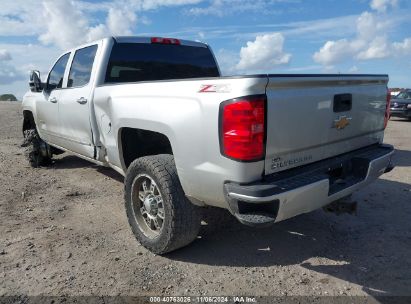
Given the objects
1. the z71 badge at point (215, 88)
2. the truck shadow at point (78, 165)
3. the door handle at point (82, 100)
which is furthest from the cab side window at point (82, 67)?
the z71 badge at point (215, 88)

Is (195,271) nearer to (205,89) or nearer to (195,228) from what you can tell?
(195,228)

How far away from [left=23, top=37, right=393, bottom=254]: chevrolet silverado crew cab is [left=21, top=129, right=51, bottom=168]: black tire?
8.33ft

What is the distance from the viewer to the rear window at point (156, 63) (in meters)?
4.73

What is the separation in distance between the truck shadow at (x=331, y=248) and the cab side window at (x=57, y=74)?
3.22 meters

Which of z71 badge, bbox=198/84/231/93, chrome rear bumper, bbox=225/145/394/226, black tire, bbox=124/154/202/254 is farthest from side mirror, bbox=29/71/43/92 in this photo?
chrome rear bumper, bbox=225/145/394/226

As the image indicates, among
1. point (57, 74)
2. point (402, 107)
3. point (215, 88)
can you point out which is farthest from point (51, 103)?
point (402, 107)

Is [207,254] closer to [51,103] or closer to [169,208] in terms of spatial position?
[169,208]

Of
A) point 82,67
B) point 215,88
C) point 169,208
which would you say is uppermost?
point 82,67

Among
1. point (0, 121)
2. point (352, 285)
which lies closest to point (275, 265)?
point (352, 285)

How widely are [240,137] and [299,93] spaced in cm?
62

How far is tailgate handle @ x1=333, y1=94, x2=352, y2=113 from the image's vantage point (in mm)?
3322

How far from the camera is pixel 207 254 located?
3.67 metres

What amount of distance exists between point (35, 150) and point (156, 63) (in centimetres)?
331

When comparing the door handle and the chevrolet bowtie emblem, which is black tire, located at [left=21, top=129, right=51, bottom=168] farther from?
the chevrolet bowtie emblem
